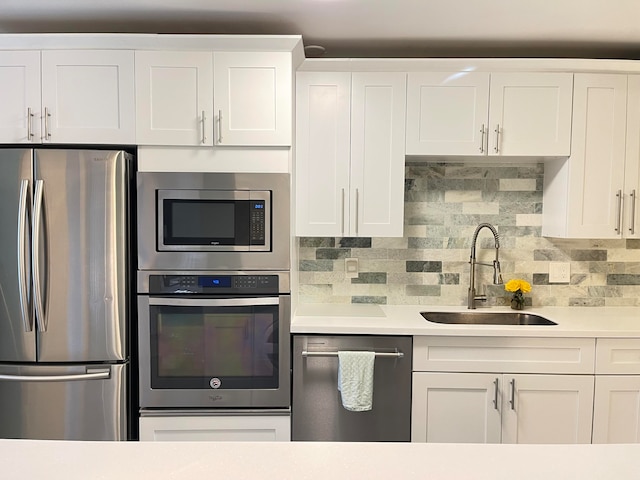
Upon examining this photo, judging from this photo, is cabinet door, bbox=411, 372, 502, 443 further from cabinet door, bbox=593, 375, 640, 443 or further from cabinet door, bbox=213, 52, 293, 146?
cabinet door, bbox=213, 52, 293, 146

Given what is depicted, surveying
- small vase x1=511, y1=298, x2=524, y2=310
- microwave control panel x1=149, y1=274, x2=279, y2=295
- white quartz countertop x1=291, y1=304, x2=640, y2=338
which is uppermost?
microwave control panel x1=149, y1=274, x2=279, y2=295

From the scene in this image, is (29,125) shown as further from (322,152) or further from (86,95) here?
(322,152)

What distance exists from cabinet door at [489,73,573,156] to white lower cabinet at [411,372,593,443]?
1.18 meters

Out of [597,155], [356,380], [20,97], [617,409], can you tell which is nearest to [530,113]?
[597,155]

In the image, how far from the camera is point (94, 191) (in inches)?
82.9

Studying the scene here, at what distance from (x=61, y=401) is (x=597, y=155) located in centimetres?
294

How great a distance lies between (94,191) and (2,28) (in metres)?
1.09

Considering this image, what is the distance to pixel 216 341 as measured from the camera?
7.27 feet

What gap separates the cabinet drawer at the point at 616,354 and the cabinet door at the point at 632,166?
0.59 metres

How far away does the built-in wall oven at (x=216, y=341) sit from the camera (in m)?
2.20

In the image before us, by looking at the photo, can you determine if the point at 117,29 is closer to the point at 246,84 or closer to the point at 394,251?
the point at 246,84

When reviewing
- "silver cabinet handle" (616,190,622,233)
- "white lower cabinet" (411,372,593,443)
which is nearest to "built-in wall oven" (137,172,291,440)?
"white lower cabinet" (411,372,593,443)

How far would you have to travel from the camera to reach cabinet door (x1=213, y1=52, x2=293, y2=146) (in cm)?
219

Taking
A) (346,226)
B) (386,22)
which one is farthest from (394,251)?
(386,22)
